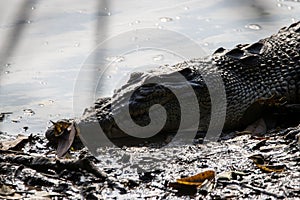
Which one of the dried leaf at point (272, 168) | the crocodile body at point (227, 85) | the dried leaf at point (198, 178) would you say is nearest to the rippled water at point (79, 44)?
the crocodile body at point (227, 85)

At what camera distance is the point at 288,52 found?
5.24 meters

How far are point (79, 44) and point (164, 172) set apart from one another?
11.8 feet

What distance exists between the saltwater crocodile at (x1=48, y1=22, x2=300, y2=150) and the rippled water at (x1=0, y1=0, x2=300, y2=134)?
37 cm

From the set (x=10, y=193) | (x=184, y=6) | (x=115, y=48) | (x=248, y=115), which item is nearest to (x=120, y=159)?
(x=10, y=193)

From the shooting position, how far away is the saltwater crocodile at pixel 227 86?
434 centimetres

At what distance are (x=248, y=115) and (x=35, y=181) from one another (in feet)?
6.89

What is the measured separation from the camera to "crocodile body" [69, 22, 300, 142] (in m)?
4.34

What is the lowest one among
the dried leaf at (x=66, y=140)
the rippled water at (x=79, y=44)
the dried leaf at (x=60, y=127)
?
the dried leaf at (x=66, y=140)

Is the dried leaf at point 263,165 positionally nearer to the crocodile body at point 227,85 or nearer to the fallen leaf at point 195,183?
the fallen leaf at point 195,183

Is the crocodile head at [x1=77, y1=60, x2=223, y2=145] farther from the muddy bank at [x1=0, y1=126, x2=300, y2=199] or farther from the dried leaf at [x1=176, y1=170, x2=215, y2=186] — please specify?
the dried leaf at [x1=176, y1=170, x2=215, y2=186]

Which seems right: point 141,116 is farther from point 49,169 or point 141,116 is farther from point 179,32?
point 179,32

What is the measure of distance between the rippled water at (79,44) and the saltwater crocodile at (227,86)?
371mm

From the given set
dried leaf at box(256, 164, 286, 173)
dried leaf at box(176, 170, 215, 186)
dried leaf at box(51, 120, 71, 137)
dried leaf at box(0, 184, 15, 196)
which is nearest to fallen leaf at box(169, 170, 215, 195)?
dried leaf at box(176, 170, 215, 186)

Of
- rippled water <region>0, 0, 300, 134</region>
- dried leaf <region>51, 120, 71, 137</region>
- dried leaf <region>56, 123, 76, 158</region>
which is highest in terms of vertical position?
rippled water <region>0, 0, 300, 134</region>
